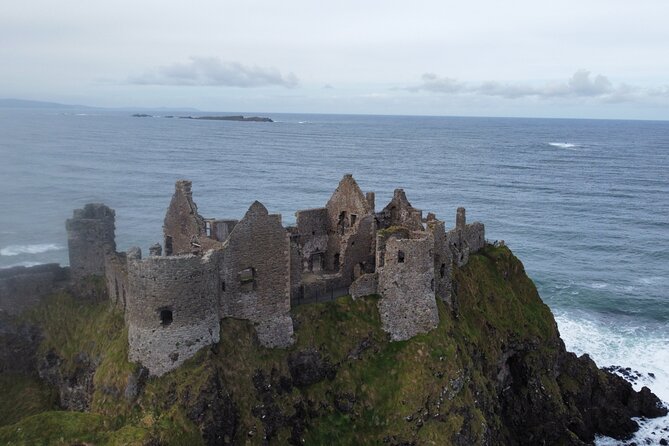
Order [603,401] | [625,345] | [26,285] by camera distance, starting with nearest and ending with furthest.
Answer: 1. [26,285]
2. [603,401]
3. [625,345]

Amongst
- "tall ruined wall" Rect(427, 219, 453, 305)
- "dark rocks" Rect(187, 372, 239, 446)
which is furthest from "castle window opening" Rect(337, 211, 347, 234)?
"dark rocks" Rect(187, 372, 239, 446)

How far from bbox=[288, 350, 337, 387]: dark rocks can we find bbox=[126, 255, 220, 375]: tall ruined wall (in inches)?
233

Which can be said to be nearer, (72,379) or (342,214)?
(72,379)

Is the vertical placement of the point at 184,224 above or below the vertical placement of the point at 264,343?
above

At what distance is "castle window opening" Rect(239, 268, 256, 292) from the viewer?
35.0 metres

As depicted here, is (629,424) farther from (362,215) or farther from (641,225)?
(641,225)

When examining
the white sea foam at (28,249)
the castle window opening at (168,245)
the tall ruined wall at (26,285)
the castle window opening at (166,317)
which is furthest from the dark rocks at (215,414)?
the white sea foam at (28,249)

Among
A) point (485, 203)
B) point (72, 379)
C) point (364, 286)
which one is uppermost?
point (364, 286)

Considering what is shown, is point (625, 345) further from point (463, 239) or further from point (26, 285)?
point (26, 285)

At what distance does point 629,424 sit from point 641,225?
6613cm

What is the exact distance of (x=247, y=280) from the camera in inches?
1384

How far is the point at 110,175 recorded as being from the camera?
449 ft

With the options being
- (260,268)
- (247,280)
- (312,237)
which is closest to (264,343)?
(247,280)

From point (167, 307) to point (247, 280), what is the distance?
16.5 feet
